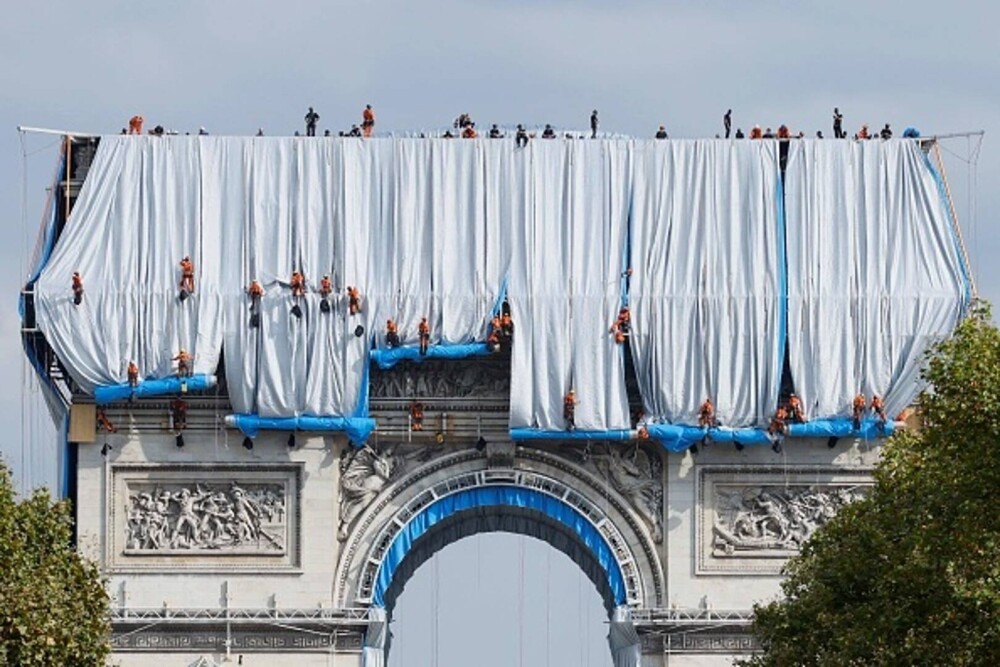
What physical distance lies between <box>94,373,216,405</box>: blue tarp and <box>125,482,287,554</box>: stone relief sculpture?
225 centimetres

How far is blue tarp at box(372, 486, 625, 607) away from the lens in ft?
325

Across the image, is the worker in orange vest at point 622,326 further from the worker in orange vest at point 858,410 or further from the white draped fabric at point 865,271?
the worker in orange vest at point 858,410

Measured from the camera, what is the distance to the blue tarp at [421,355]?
321 ft

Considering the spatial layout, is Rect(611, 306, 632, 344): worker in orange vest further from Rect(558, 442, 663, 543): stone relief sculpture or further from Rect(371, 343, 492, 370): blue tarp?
Rect(371, 343, 492, 370): blue tarp

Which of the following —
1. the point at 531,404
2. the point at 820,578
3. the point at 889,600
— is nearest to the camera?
the point at 889,600

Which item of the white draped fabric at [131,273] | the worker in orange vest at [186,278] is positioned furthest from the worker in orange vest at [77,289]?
the worker in orange vest at [186,278]

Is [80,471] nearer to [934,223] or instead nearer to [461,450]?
[461,450]

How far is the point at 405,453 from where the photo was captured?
99.2 metres

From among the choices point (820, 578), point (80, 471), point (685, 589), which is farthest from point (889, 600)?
point (80, 471)

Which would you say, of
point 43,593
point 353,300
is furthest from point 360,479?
point 43,593

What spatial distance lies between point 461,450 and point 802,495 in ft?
26.3

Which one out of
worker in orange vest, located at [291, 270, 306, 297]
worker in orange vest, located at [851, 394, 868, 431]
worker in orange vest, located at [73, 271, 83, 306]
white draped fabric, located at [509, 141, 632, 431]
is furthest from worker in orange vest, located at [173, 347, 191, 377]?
worker in orange vest, located at [851, 394, 868, 431]

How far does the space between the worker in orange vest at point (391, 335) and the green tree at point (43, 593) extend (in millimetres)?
14198

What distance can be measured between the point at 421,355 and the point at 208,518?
6.29 meters
